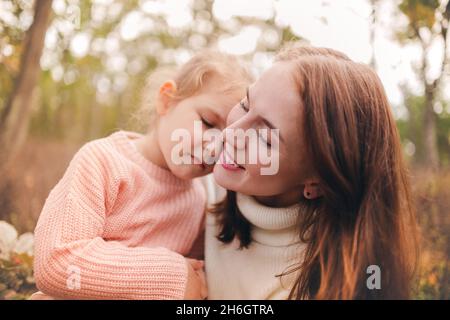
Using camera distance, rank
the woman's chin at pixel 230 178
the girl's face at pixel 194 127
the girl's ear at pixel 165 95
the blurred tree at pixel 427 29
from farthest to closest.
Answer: the blurred tree at pixel 427 29, the girl's ear at pixel 165 95, the girl's face at pixel 194 127, the woman's chin at pixel 230 178

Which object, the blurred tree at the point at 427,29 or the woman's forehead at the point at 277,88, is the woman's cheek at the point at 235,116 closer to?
the woman's forehead at the point at 277,88

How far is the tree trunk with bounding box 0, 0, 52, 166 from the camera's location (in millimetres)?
1615

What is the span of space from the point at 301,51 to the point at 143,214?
1.92ft

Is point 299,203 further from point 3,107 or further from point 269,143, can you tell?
point 3,107

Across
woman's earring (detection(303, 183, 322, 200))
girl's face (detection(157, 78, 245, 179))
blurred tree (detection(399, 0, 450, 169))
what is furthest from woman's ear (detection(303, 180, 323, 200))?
blurred tree (detection(399, 0, 450, 169))

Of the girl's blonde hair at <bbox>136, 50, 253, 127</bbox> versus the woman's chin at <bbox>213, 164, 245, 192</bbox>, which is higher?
the girl's blonde hair at <bbox>136, 50, 253, 127</bbox>

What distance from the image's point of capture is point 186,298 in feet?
3.53

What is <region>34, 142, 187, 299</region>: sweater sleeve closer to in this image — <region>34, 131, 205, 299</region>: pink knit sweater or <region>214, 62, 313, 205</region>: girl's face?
<region>34, 131, 205, 299</region>: pink knit sweater

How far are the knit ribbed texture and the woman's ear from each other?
5 centimetres

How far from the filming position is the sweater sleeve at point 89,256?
0.98m

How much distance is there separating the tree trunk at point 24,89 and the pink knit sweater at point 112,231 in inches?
25.9

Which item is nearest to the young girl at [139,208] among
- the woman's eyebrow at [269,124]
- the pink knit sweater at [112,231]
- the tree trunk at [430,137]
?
the pink knit sweater at [112,231]

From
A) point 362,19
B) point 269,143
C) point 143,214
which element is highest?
point 362,19
